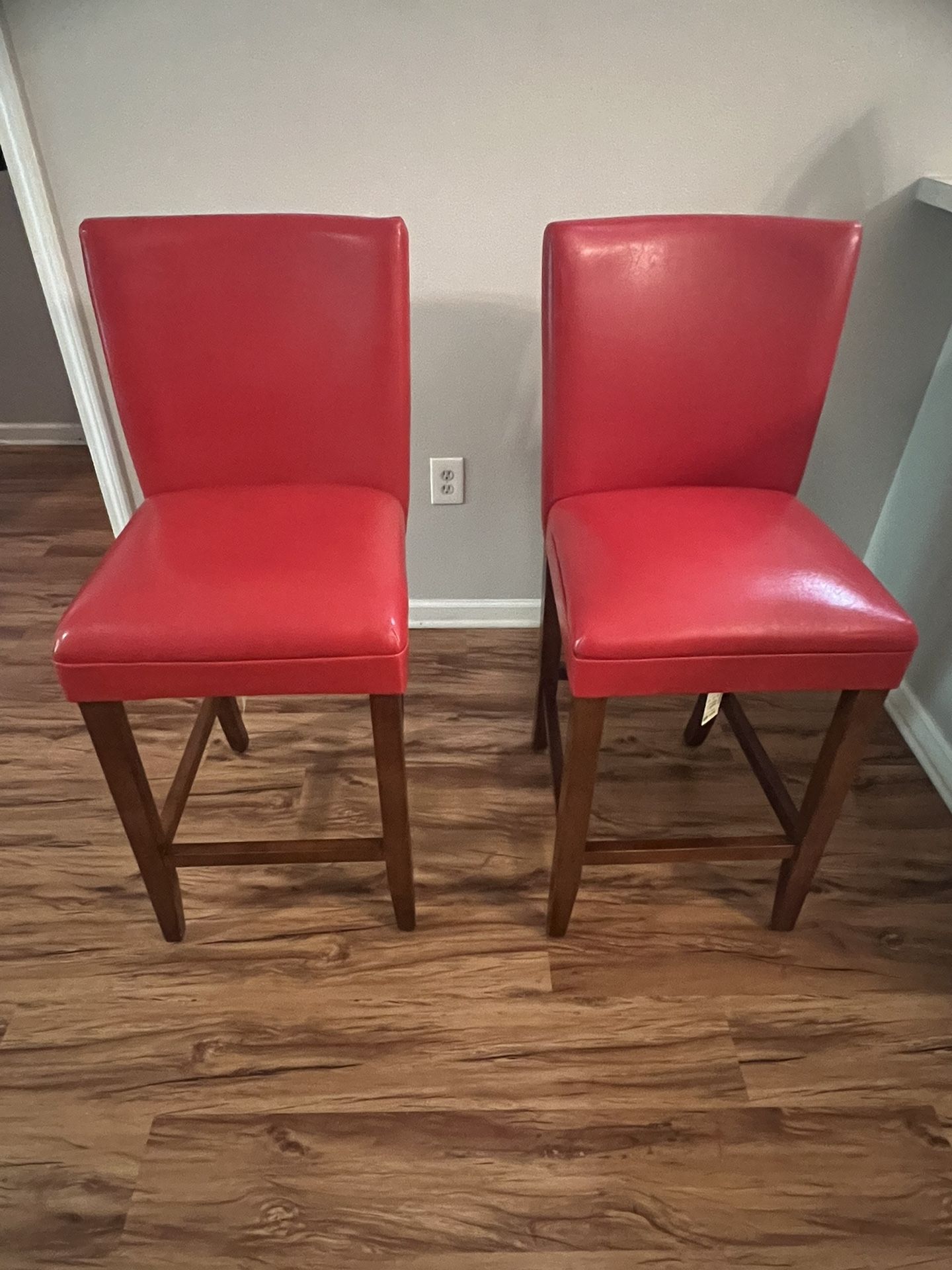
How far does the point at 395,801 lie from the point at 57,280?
1066mm

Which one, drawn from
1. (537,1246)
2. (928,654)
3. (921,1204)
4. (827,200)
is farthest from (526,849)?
(827,200)

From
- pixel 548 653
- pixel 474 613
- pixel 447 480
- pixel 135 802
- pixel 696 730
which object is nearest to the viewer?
pixel 135 802

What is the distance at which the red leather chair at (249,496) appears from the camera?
0.91 meters

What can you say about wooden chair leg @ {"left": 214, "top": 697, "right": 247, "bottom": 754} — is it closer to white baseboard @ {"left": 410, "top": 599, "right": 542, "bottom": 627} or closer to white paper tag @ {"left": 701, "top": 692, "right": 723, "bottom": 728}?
white baseboard @ {"left": 410, "top": 599, "right": 542, "bottom": 627}

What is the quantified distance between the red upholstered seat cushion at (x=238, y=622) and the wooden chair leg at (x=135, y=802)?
48 mm

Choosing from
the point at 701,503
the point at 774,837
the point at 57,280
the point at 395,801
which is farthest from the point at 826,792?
the point at 57,280

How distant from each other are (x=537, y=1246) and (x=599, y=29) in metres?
1.58

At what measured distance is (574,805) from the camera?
40.8 inches

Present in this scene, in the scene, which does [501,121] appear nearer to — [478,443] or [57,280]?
[478,443]

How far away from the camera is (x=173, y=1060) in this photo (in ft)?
3.48

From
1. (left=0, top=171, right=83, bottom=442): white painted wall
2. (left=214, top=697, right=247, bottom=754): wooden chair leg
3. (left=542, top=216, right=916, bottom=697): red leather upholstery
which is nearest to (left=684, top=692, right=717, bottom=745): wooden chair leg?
(left=542, top=216, right=916, bottom=697): red leather upholstery

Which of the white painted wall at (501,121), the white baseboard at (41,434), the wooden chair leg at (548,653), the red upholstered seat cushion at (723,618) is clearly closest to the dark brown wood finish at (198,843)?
the red upholstered seat cushion at (723,618)

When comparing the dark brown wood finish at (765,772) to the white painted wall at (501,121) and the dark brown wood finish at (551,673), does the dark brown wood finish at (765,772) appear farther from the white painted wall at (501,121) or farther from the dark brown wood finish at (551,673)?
the white painted wall at (501,121)

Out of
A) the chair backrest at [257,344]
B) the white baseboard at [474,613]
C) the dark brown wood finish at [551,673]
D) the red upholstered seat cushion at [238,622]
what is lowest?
the white baseboard at [474,613]
